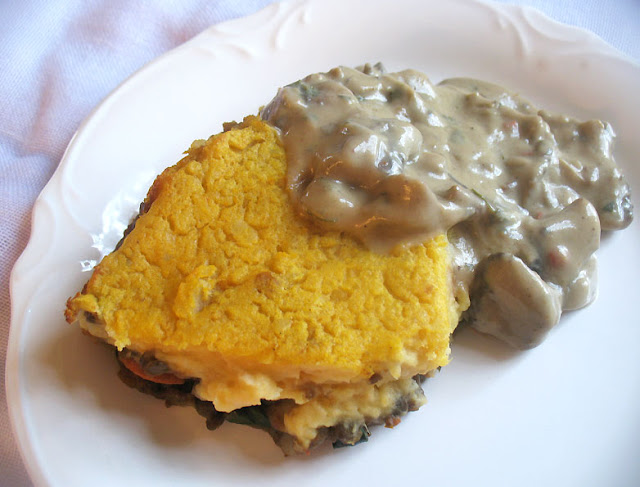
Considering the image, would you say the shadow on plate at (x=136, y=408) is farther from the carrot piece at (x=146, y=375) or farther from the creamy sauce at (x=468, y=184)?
the creamy sauce at (x=468, y=184)

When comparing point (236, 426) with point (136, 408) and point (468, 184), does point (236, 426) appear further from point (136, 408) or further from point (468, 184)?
point (468, 184)

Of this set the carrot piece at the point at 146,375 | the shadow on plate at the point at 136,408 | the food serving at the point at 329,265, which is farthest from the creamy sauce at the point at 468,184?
the shadow on plate at the point at 136,408

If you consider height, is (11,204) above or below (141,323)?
below

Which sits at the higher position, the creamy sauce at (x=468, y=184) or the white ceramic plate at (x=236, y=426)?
the creamy sauce at (x=468, y=184)

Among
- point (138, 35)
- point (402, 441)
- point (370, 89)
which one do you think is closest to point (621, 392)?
point (402, 441)

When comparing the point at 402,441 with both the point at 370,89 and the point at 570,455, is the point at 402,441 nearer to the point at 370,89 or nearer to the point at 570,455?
the point at 570,455

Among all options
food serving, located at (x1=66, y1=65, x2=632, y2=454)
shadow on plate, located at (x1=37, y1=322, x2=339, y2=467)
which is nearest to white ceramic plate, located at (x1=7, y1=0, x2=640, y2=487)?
shadow on plate, located at (x1=37, y1=322, x2=339, y2=467)
